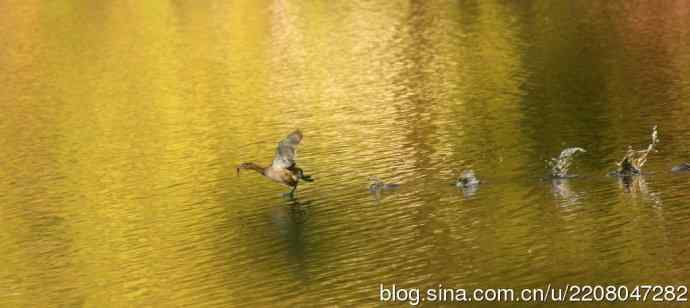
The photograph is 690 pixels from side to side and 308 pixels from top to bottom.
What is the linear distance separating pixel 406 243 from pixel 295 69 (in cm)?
3422

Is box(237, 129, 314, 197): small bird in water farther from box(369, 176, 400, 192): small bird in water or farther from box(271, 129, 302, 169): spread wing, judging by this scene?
box(369, 176, 400, 192): small bird in water

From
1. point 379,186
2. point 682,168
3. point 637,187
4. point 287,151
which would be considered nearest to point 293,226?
point 287,151

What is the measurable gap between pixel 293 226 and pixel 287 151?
7.82 ft

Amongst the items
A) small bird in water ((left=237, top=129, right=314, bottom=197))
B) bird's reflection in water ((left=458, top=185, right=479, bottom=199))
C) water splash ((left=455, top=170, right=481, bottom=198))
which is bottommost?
bird's reflection in water ((left=458, top=185, right=479, bottom=199))

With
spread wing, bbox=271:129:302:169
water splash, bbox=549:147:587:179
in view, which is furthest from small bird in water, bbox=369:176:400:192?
water splash, bbox=549:147:587:179

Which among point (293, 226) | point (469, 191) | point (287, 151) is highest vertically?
point (287, 151)

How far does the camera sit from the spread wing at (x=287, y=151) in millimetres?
33750

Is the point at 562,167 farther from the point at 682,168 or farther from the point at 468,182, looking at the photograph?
the point at 682,168

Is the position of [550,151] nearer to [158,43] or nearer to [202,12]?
[158,43]

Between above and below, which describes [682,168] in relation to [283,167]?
below

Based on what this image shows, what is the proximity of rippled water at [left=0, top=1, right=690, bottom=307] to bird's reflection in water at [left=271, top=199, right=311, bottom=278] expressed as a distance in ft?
0.27

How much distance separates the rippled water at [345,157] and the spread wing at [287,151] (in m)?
1.10

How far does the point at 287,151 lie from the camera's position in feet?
112

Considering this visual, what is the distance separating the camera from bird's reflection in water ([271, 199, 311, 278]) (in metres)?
29.5
